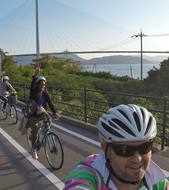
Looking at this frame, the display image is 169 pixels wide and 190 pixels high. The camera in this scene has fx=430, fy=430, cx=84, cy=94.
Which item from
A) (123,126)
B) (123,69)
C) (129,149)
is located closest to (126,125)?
(123,126)

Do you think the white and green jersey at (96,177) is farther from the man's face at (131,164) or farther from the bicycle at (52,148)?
the bicycle at (52,148)

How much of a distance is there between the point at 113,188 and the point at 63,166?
5723mm

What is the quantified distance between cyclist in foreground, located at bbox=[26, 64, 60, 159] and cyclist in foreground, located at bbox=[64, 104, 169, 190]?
576 cm

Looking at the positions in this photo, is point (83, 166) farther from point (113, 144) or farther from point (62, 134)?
point (62, 134)

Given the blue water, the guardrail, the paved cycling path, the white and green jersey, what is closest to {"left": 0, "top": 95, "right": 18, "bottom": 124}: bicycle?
the guardrail

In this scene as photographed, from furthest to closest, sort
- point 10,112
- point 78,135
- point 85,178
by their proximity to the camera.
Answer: point 10,112 → point 78,135 → point 85,178

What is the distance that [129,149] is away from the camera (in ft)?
6.82

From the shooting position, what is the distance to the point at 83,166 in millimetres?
2111

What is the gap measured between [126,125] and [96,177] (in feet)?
0.95

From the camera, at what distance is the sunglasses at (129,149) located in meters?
2.08

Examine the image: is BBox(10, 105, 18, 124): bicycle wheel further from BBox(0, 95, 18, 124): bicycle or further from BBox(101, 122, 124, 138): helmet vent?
BBox(101, 122, 124, 138): helmet vent

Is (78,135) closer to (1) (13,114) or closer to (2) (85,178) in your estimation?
(1) (13,114)

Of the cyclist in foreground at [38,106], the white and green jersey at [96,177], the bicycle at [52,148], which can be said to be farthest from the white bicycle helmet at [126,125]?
the cyclist in foreground at [38,106]

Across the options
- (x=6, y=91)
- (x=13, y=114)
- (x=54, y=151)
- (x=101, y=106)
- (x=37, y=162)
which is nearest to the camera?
(x=54, y=151)
